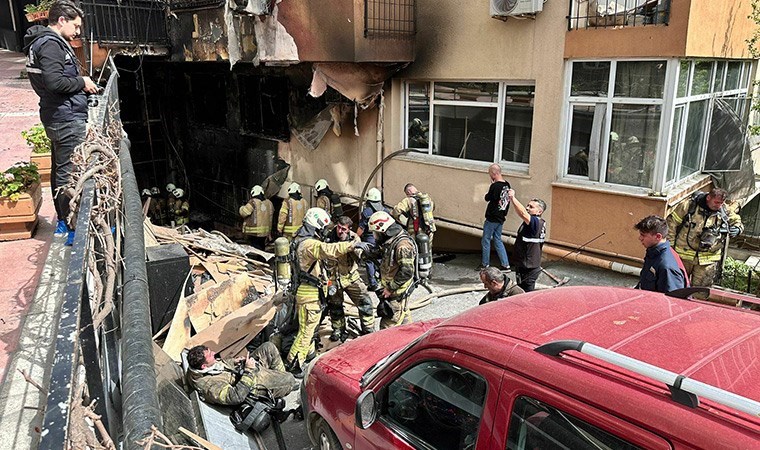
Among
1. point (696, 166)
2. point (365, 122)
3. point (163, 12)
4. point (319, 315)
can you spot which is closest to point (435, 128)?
point (365, 122)

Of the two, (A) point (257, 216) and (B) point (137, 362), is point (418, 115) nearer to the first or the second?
(A) point (257, 216)

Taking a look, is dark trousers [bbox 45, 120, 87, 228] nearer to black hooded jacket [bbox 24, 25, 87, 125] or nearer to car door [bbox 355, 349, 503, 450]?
black hooded jacket [bbox 24, 25, 87, 125]

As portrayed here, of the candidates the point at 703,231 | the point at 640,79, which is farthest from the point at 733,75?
the point at 703,231

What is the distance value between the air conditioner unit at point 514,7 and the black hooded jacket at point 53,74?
253 inches

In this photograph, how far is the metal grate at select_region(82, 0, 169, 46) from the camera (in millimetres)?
12969

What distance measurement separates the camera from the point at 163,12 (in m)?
14.0

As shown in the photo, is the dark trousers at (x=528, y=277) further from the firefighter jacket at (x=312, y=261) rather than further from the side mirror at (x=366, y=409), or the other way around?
the side mirror at (x=366, y=409)

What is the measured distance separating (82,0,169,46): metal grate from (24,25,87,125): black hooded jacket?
32.4 ft

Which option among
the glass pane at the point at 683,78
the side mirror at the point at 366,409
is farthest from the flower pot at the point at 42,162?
the glass pane at the point at 683,78

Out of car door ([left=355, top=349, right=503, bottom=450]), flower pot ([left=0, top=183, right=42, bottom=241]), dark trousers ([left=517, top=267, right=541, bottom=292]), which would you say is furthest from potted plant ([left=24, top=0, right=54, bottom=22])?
car door ([left=355, top=349, right=503, bottom=450])

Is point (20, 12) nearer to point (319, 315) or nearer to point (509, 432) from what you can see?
point (319, 315)

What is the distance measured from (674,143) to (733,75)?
10.1 feet

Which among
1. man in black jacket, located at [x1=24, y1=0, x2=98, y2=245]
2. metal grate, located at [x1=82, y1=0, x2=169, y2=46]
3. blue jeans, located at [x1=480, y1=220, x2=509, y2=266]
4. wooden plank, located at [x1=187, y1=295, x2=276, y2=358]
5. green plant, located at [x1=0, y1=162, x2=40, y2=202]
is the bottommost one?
wooden plank, located at [x1=187, y1=295, x2=276, y2=358]

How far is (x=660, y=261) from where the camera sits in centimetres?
495
